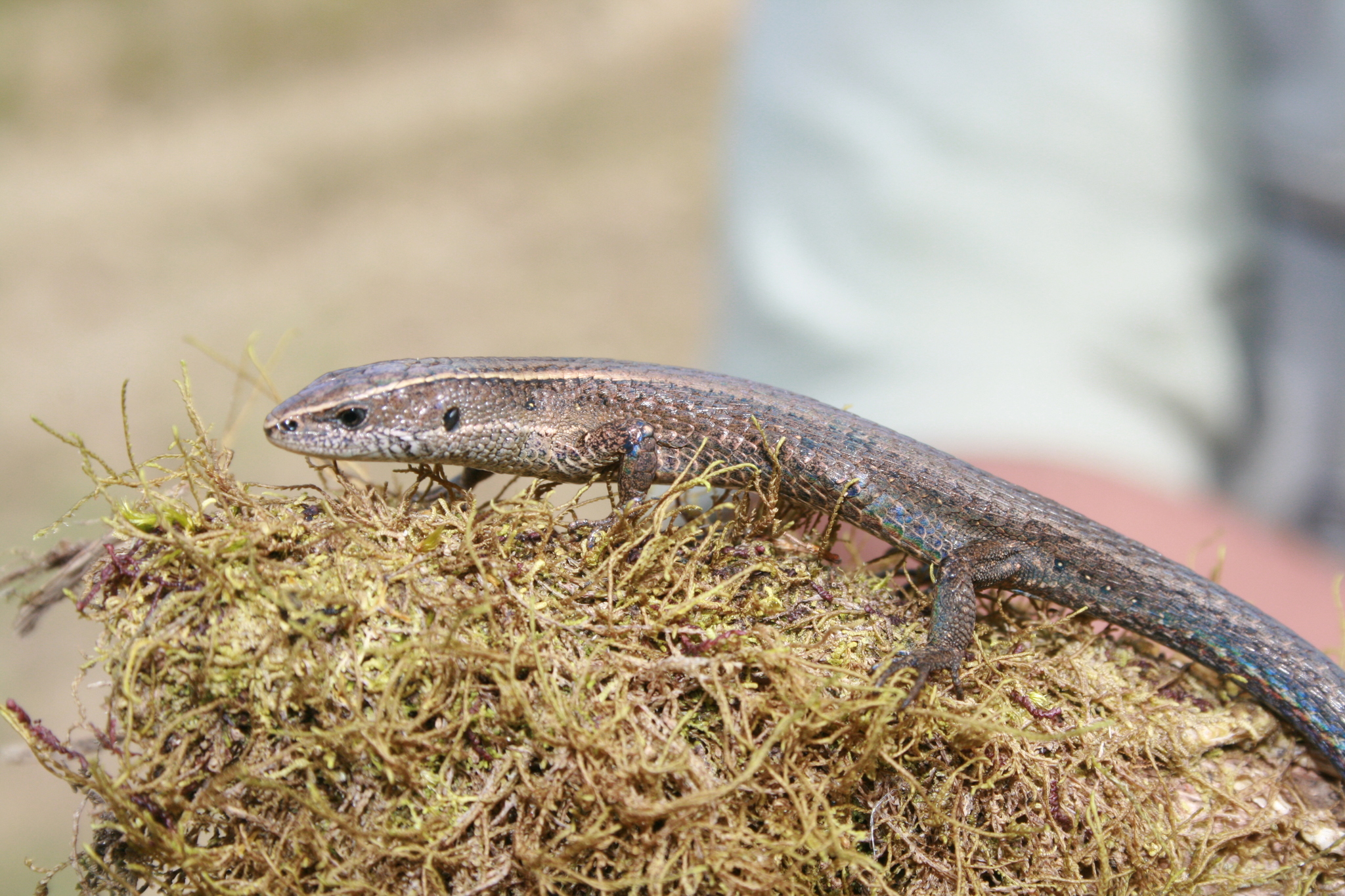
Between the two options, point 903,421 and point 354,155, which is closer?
point 903,421

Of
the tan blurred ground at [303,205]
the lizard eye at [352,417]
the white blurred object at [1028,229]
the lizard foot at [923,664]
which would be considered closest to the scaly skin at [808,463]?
the lizard eye at [352,417]

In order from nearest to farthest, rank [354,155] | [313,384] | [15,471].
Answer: [313,384]
[15,471]
[354,155]

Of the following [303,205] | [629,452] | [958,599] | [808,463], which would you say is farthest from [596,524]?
[303,205]

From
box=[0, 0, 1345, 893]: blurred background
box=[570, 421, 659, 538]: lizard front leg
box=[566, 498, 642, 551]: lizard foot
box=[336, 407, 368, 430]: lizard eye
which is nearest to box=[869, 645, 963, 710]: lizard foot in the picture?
box=[566, 498, 642, 551]: lizard foot

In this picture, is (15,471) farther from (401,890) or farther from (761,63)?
(401,890)

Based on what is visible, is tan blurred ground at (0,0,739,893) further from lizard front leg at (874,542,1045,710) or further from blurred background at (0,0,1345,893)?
lizard front leg at (874,542,1045,710)

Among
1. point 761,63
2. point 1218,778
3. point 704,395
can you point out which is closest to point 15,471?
point 761,63

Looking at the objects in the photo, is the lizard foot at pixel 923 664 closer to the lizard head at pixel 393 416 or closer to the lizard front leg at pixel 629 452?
the lizard front leg at pixel 629 452
